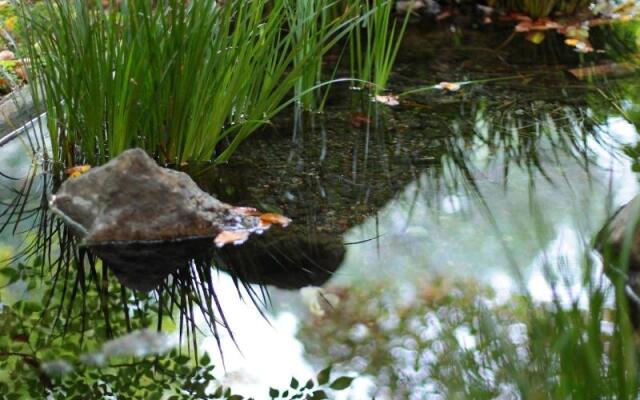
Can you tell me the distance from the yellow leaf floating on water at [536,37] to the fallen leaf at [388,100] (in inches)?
57.6

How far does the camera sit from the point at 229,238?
8.87 feet

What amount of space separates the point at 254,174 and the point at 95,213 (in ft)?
2.39

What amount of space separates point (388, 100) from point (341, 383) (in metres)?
2.14

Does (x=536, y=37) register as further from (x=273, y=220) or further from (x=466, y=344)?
(x=466, y=344)

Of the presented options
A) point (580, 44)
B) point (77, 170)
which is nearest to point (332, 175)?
point (77, 170)

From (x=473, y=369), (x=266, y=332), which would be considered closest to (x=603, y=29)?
(x=266, y=332)

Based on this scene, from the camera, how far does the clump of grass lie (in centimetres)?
278

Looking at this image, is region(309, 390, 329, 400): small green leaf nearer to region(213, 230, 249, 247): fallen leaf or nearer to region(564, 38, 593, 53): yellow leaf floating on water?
region(213, 230, 249, 247): fallen leaf

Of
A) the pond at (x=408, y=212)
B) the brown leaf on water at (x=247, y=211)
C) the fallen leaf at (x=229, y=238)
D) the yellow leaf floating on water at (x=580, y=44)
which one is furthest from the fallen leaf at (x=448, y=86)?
the fallen leaf at (x=229, y=238)

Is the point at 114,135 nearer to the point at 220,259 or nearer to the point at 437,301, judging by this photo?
the point at 220,259

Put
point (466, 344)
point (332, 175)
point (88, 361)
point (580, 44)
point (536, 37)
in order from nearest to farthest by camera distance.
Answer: point (466, 344)
point (88, 361)
point (332, 175)
point (580, 44)
point (536, 37)

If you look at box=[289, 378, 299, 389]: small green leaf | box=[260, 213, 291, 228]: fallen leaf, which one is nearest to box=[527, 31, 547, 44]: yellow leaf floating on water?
box=[260, 213, 291, 228]: fallen leaf

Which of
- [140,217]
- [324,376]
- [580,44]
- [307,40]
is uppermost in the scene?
[307,40]

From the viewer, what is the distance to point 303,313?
2348 mm
